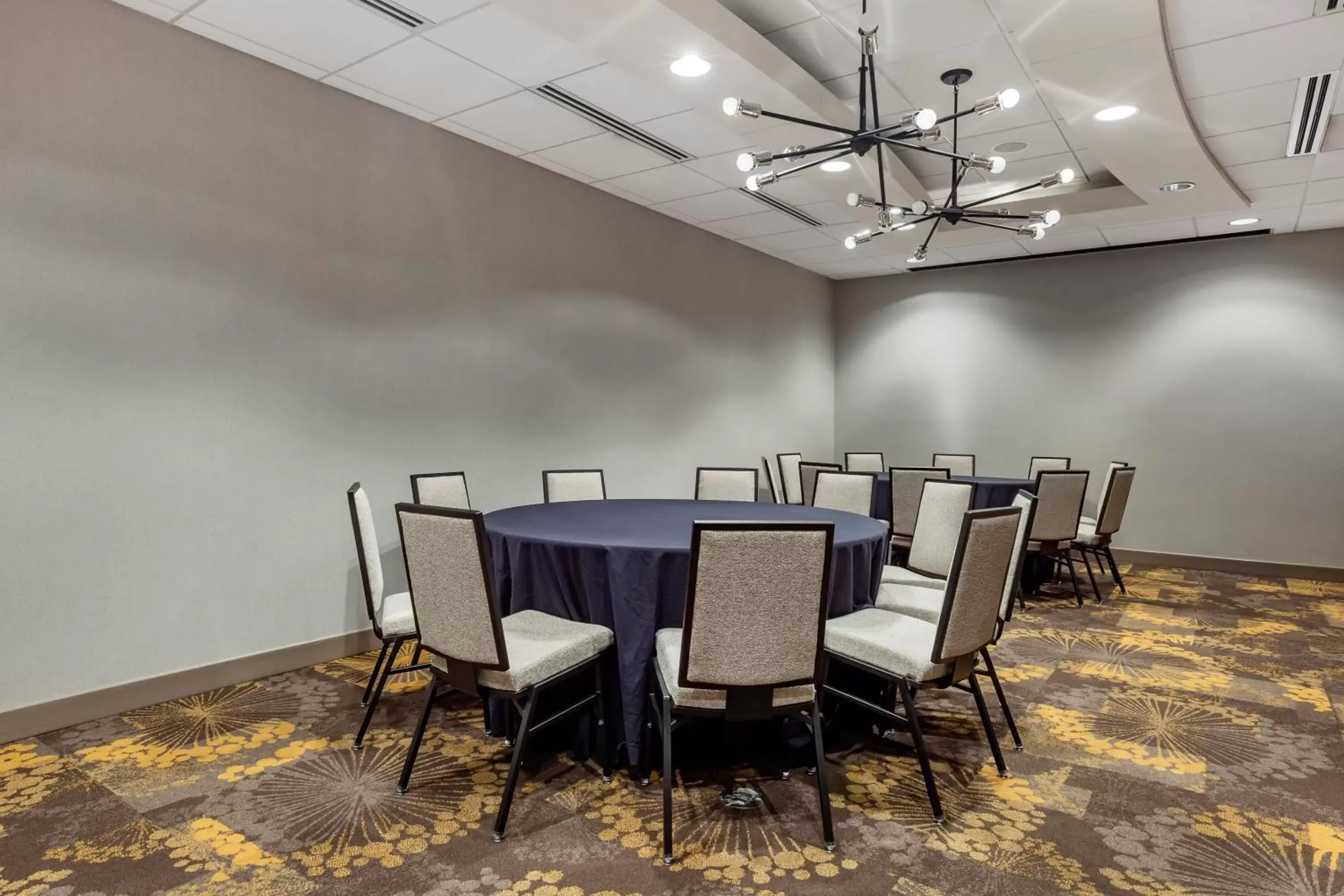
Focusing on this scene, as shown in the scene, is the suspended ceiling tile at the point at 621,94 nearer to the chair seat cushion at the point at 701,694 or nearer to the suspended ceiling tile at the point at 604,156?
the suspended ceiling tile at the point at 604,156

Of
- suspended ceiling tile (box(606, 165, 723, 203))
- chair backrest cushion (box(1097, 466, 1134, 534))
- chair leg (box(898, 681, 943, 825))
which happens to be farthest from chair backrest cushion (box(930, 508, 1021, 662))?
chair backrest cushion (box(1097, 466, 1134, 534))

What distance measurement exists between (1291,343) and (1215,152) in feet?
9.65

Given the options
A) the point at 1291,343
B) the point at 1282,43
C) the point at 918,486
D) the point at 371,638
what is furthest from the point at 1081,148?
the point at 371,638

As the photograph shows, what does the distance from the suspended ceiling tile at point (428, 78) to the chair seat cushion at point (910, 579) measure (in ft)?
10.6

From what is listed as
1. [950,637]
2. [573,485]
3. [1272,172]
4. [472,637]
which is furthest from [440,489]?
[1272,172]

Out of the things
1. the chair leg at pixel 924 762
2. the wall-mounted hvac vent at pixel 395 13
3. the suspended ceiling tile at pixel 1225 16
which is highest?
the wall-mounted hvac vent at pixel 395 13

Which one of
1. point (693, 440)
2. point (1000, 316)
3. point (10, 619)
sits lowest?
point (10, 619)

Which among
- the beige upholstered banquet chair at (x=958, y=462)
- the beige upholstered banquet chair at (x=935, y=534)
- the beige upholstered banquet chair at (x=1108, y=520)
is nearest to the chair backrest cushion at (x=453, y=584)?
the beige upholstered banquet chair at (x=935, y=534)

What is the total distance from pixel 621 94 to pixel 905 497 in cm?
339

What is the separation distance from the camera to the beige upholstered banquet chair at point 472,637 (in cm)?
240

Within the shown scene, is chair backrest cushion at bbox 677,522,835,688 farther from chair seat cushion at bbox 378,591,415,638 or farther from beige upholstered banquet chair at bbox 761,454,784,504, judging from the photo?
beige upholstered banquet chair at bbox 761,454,784,504

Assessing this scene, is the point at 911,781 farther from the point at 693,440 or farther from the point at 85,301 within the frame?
the point at 693,440

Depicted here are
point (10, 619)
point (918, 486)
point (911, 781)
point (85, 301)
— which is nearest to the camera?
point (911, 781)

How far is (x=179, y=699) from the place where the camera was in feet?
11.6
